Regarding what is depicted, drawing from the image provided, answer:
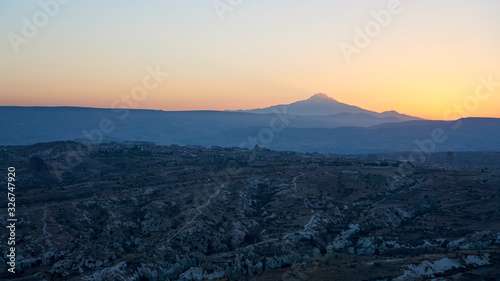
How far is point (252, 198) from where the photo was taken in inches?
2562

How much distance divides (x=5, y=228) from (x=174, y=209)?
65.3 feet

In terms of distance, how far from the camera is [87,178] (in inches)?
3263

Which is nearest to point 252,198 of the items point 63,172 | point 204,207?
point 204,207

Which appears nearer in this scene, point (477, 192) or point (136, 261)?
point (136, 261)

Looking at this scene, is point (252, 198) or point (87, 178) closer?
point (252, 198)

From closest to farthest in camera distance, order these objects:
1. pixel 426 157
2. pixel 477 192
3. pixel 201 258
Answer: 1. pixel 201 258
2. pixel 477 192
3. pixel 426 157

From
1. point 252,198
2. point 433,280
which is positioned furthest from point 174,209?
point 433,280

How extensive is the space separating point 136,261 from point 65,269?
6.56 meters

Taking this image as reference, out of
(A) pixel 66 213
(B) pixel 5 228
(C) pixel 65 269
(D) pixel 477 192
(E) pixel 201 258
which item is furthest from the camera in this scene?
(D) pixel 477 192

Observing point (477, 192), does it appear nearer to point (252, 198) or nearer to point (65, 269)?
point (252, 198)

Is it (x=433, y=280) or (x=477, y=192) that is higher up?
(x=477, y=192)

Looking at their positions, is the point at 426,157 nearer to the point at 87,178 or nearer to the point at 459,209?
the point at 459,209

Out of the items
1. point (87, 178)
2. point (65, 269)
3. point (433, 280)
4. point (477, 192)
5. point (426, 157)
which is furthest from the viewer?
point (426, 157)

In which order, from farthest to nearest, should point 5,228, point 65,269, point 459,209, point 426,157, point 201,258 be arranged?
1. point 426,157
2. point 459,209
3. point 5,228
4. point 201,258
5. point 65,269
